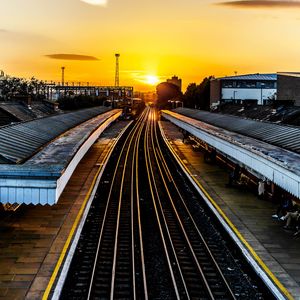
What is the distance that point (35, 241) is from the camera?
1456cm

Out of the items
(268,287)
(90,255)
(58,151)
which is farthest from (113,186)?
(268,287)

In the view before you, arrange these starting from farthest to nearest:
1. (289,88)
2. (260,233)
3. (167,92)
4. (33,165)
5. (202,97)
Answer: (167,92) < (202,97) < (289,88) < (260,233) < (33,165)

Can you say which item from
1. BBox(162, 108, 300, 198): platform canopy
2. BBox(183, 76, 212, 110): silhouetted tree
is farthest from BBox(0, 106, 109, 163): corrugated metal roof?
BBox(183, 76, 212, 110): silhouetted tree

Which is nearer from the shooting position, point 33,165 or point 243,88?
point 33,165

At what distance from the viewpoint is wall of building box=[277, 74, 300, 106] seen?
51.5 meters

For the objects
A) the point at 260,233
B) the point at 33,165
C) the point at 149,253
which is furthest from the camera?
the point at 260,233

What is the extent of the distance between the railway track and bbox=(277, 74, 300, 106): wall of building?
3196cm

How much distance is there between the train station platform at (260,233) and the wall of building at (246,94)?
208ft

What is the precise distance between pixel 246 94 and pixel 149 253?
261ft

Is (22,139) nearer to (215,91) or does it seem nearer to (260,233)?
(260,233)

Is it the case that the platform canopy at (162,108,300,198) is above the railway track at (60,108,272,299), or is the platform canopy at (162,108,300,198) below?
above

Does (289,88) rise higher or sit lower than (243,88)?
lower

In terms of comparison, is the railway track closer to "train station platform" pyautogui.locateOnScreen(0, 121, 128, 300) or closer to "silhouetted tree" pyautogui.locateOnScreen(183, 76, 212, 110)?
"train station platform" pyautogui.locateOnScreen(0, 121, 128, 300)

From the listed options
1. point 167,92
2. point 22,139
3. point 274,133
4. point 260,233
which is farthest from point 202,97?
point 260,233
